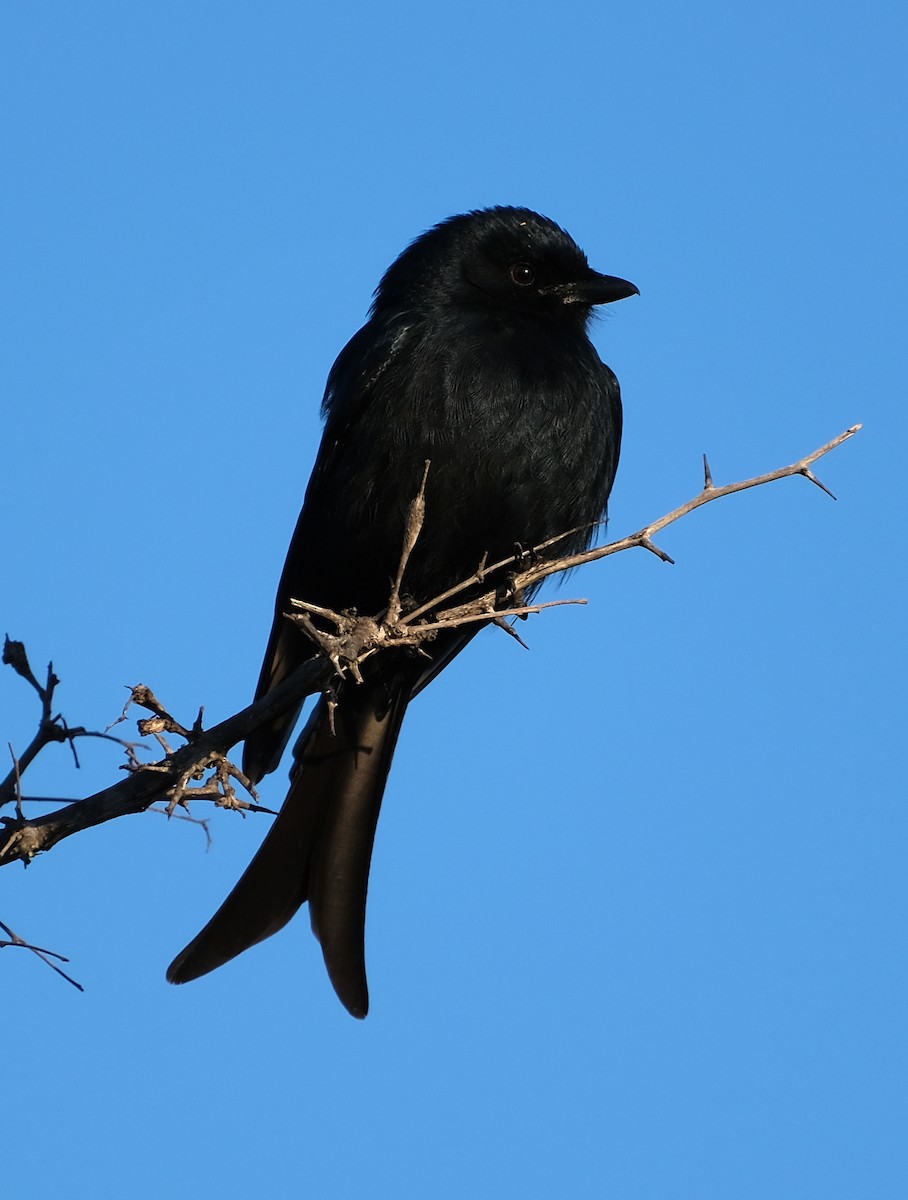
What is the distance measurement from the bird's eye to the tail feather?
1.51 m

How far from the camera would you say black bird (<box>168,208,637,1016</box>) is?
4.72m

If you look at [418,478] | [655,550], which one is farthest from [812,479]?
[418,478]

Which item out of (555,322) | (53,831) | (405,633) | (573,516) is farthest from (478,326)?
(53,831)

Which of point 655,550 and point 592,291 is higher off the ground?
point 592,291

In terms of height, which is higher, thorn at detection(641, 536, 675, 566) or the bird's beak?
the bird's beak

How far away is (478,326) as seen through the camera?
16.7ft

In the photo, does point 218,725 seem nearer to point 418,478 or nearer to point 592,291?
point 418,478

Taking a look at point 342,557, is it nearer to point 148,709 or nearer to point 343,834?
point 343,834

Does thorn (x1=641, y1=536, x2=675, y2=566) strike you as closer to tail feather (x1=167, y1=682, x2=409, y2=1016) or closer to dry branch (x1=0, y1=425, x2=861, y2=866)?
dry branch (x1=0, y1=425, x2=861, y2=866)

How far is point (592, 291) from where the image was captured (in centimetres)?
545

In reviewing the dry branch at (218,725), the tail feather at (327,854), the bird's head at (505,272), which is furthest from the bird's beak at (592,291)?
the dry branch at (218,725)

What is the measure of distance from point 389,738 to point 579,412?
130 cm

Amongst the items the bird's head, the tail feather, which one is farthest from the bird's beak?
the tail feather

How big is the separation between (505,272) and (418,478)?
40.3 inches
